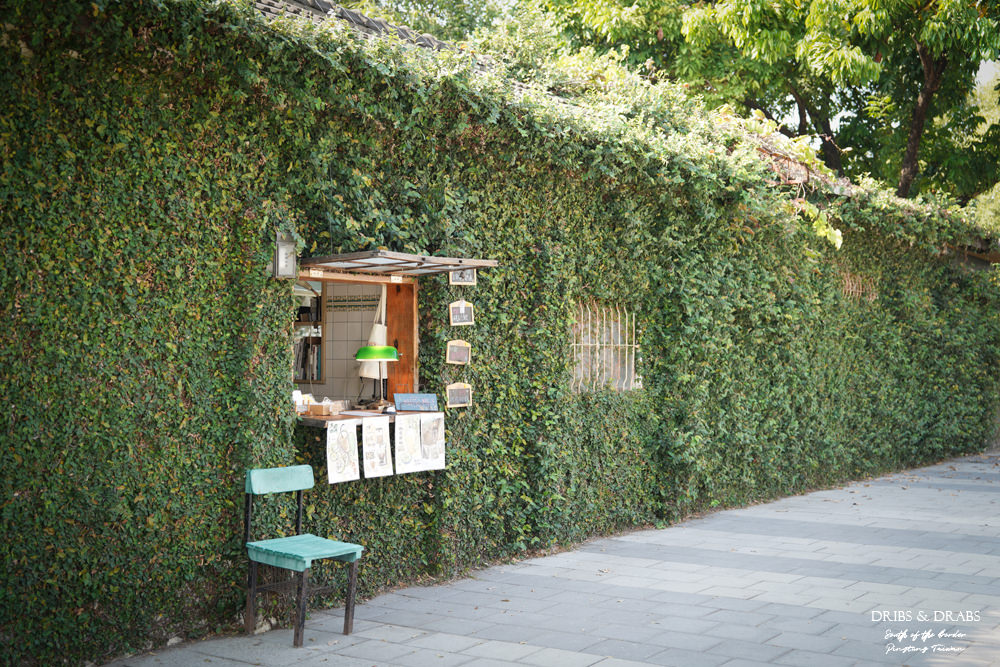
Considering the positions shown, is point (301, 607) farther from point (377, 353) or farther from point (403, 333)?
point (403, 333)

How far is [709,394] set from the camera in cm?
1047

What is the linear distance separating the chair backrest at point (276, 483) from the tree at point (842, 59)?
9.52 metres

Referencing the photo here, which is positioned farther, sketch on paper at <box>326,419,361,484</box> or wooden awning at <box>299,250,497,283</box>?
sketch on paper at <box>326,419,361,484</box>

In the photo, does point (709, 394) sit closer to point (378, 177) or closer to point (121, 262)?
point (378, 177)

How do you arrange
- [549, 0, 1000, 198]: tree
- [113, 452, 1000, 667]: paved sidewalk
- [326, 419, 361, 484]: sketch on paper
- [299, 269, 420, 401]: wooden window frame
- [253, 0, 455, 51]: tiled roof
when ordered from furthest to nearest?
[549, 0, 1000, 198]: tree < [299, 269, 420, 401]: wooden window frame < [253, 0, 455, 51]: tiled roof < [326, 419, 361, 484]: sketch on paper < [113, 452, 1000, 667]: paved sidewalk

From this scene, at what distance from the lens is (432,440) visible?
7051mm

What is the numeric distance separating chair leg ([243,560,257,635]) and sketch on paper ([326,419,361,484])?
0.84 meters

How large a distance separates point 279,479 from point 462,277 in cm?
239

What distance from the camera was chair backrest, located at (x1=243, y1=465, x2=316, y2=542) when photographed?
5.60 meters

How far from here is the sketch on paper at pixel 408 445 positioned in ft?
22.3

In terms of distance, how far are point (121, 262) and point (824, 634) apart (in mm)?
4687

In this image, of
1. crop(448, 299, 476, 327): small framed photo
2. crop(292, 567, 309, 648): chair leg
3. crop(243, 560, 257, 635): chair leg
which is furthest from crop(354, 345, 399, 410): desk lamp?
crop(292, 567, 309, 648): chair leg

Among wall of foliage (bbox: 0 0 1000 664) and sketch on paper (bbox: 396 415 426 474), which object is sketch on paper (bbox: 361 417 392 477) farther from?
wall of foliage (bbox: 0 0 1000 664)

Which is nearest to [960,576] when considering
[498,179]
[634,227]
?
[634,227]
